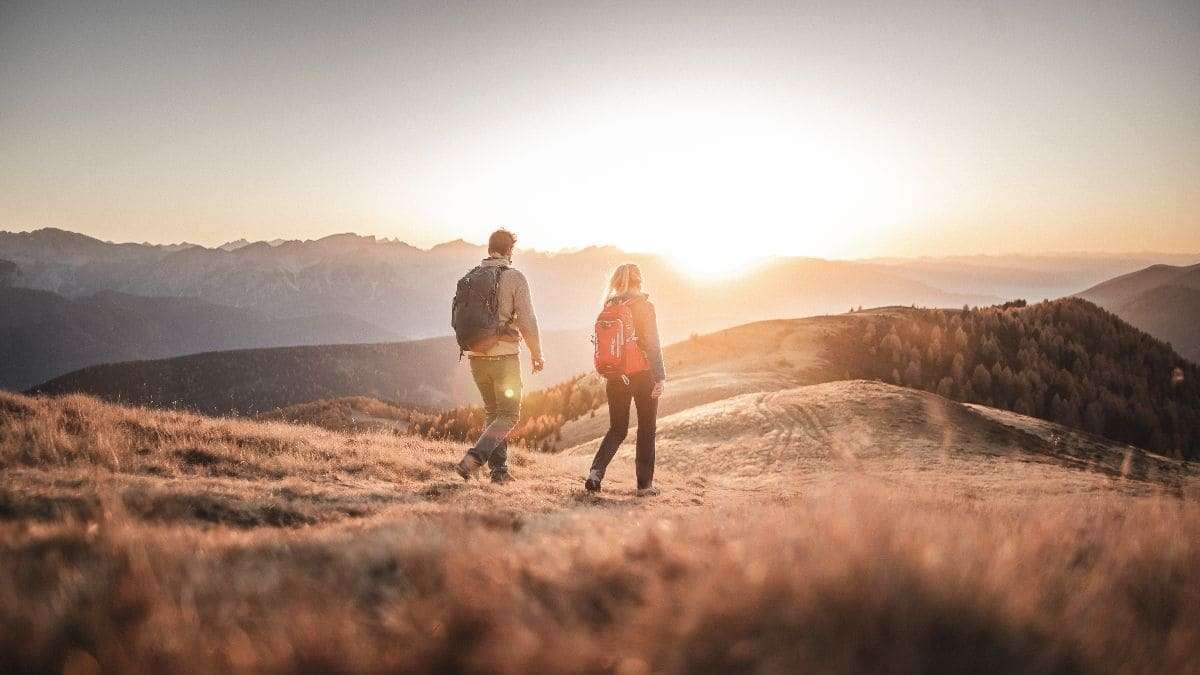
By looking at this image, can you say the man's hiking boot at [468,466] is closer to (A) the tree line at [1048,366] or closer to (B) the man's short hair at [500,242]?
(B) the man's short hair at [500,242]

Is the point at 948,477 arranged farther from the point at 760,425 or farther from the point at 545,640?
the point at 545,640

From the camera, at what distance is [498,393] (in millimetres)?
6742

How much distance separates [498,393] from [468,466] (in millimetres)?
911

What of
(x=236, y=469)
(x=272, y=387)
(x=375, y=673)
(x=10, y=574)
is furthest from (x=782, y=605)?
(x=272, y=387)

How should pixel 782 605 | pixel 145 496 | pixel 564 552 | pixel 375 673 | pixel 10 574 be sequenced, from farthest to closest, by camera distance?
1. pixel 145 496
2. pixel 564 552
3. pixel 10 574
4. pixel 782 605
5. pixel 375 673

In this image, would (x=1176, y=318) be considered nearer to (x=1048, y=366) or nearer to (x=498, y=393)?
(x=1048, y=366)

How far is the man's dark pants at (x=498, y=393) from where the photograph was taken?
671cm

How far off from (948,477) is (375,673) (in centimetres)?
1043

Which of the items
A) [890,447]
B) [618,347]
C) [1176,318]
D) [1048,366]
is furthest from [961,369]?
[1176,318]

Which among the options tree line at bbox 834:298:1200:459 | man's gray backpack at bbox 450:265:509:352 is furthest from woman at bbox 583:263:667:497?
tree line at bbox 834:298:1200:459

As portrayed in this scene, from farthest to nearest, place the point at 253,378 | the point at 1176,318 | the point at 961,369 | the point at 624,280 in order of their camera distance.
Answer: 1. the point at 1176,318
2. the point at 253,378
3. the point at 961,369
4. the point at 624,280

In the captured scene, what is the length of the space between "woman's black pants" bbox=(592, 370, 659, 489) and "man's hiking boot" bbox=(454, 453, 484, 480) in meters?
1.44

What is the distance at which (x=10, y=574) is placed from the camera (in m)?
1.40

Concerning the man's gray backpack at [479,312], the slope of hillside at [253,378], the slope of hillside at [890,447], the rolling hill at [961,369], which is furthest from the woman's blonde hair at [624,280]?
the slope of hillside at [253,378]
